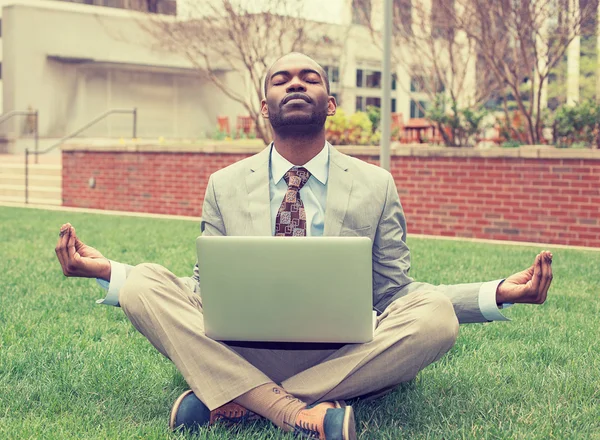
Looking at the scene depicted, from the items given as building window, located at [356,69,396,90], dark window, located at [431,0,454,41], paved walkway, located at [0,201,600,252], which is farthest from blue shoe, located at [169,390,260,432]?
building window, located at [356,69,396,90]

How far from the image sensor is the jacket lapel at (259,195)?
377 centimetres

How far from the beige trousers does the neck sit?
733 mm

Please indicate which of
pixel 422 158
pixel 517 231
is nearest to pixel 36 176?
pixel 422 158

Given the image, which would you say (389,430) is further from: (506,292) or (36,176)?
(36,176)

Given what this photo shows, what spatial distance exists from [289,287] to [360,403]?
2.95 ft

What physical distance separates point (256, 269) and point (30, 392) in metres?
1.43


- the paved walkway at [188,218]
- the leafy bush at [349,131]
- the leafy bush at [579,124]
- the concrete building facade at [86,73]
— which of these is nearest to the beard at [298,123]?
the paved walkway at [188,218]

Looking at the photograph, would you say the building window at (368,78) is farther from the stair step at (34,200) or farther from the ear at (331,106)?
the ear at (331,106)

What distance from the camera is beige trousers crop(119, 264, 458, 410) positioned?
3482 millimetres

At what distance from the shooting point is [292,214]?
3795 mm

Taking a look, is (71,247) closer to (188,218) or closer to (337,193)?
(337,193)

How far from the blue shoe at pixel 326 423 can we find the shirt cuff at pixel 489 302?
71cm

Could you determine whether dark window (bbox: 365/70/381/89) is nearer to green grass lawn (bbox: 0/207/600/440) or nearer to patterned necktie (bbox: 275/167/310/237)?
green grass lawn (bbox: 0/207/600/440)

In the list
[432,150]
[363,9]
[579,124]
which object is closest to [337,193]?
[432,150]
